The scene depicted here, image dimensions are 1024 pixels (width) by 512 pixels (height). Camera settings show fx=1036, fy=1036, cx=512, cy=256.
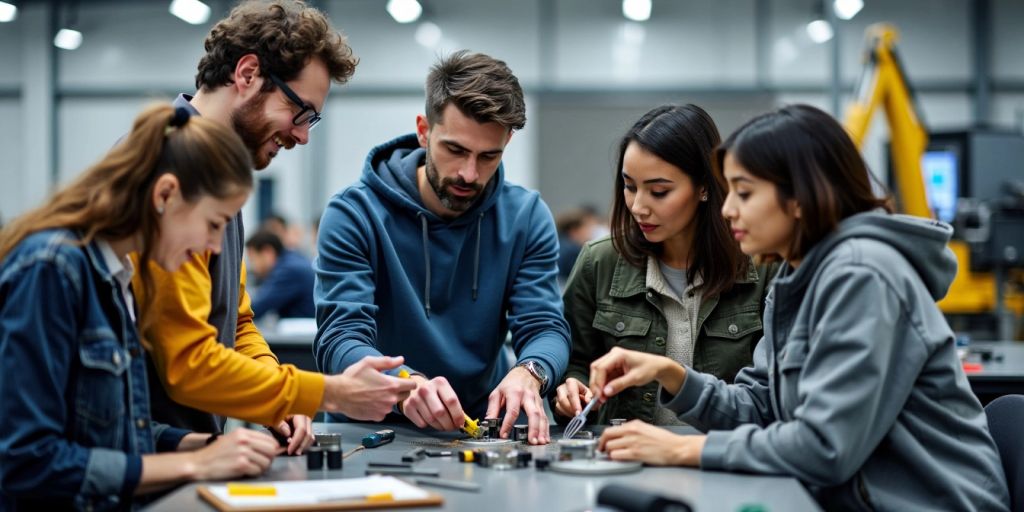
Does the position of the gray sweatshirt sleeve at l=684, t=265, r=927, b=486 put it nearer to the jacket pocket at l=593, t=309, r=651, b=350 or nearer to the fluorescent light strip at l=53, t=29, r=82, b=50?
the jacket pocket at l=593, t=309, r=651, b=350

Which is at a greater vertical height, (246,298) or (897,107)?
(897,107)

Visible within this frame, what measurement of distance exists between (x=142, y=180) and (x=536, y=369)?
977 mm

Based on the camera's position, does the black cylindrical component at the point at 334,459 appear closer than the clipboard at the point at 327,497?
No

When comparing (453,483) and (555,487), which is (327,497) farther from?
(555,487)

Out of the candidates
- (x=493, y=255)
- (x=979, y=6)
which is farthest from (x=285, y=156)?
(x=493, y=255)

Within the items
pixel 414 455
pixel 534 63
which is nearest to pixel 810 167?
pixel 414 455

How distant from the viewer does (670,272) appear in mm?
2514

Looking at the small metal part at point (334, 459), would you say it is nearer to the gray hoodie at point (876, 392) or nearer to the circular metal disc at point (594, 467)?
the circular metal disc at point (594, 467)

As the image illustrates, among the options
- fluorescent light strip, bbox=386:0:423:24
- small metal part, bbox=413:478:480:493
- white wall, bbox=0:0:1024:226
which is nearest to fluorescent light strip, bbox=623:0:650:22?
white wall, bbox=0:0:1024:226

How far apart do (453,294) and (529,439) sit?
0.58 metres

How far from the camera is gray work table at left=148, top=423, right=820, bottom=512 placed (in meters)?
1.46

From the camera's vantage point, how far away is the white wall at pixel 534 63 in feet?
37.5

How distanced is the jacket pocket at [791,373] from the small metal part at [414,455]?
643 mm

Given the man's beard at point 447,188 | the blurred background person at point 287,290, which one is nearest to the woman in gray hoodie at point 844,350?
the man's beard at point 447,188
